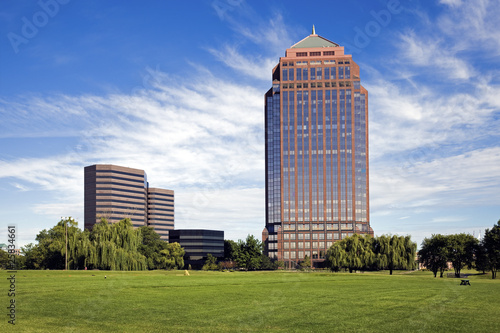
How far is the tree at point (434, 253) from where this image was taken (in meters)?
104

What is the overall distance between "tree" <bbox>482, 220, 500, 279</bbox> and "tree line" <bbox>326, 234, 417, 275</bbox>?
17.0 m

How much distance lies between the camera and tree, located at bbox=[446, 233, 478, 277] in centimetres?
10388

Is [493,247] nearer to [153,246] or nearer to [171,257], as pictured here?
[171,257]

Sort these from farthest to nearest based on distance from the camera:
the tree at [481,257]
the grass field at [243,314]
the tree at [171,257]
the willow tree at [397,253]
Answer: the tree at [171,257], the willow tree at [397,253], the tree at [481,257], the grass field at [243,314]

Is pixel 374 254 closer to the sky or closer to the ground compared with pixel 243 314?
closer to the ground

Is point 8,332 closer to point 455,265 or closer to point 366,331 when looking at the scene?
point 366,331

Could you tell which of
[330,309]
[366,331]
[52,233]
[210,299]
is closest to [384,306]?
[330,309]

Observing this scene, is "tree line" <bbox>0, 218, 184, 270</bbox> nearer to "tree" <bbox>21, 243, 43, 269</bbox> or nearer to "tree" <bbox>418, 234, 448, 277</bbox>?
"tree" <bbox>21, 243, 43, 269</bbox>

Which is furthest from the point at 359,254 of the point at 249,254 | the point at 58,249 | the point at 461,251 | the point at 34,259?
the point at 34,259

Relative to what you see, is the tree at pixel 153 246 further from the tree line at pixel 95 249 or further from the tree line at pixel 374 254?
the tree line at pixel 374 254

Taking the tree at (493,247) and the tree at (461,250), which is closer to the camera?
the tree at (493,247)

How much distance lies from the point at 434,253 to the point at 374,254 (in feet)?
49.2

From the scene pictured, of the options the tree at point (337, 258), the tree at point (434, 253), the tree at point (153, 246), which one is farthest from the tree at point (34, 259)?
the tree at point (434, 253)

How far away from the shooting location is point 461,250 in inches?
4063
